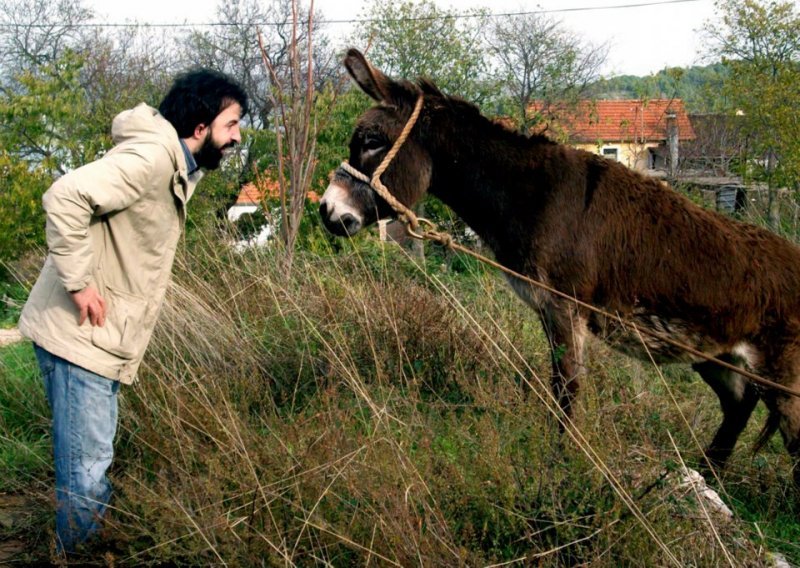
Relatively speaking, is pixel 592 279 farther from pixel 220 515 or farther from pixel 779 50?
pixel 779 50

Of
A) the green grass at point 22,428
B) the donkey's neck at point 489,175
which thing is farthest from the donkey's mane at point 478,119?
the green grass at point 22,428

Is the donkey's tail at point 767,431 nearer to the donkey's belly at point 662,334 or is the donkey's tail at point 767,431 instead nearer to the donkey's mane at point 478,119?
the donkey's belly at point 662,334

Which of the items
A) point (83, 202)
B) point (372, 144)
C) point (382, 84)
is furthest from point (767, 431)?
point (83, 202)

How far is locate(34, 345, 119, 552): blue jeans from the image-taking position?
3146 millimetres

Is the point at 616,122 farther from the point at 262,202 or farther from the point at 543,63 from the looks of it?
the point at 262,202

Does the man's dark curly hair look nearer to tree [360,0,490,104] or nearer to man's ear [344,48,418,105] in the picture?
man's ear [344,48,418,105]

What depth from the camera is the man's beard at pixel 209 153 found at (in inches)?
Answer: 135

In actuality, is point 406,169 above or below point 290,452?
above

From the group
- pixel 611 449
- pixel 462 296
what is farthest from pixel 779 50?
pixel 611 449

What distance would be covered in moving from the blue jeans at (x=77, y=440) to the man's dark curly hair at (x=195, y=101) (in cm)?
111

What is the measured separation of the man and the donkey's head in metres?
1.13

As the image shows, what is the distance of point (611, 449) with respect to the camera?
10.4 feet

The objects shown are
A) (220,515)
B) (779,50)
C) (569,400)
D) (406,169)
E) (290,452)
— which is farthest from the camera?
(779,50)

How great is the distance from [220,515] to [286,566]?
358 mm
